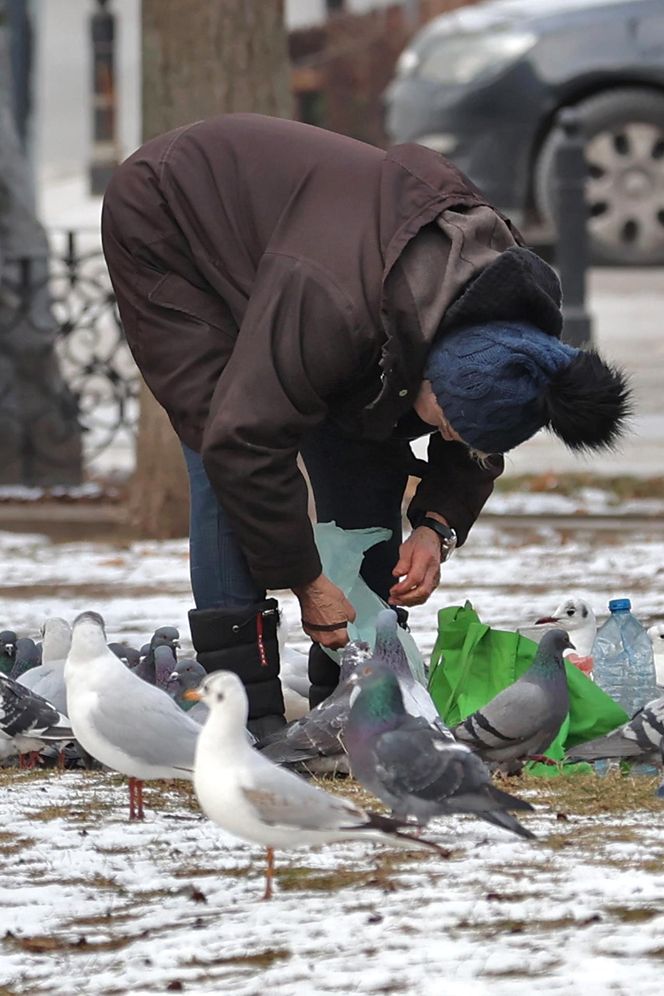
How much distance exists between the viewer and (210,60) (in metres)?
9.34

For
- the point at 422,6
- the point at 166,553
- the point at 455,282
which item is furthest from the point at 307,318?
the point at 422,6

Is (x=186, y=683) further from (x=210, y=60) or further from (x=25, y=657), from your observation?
(x=210, y=60)

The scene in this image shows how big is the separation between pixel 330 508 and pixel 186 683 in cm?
58

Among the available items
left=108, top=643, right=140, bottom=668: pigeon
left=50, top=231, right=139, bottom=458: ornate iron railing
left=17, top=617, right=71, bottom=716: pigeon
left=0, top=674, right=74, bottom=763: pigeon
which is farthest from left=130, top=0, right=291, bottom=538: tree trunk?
left=0, top=674, right=74, bottom=763: pigeon

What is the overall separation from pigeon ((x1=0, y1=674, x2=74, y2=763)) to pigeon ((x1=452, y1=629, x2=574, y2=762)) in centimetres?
97

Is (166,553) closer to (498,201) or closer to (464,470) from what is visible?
(464,470)

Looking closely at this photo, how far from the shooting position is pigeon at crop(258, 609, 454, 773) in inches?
200

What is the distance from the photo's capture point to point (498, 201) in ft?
51.1

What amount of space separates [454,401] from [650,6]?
1167 centimetres

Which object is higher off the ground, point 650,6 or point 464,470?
point 650,6

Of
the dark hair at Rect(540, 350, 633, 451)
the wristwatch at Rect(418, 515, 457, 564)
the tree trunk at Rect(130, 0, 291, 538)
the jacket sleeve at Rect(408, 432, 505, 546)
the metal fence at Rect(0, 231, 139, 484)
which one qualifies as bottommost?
the metal fence at Rect(0, 231, 139, 484)

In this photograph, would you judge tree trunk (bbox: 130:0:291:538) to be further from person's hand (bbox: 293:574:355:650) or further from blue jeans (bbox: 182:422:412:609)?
person's hand (bbox: 293:574:355:650)

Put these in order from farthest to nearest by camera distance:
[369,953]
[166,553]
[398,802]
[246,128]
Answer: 1. [166,553]
2. [246,128]
3. [398,802]
4. [369,953]

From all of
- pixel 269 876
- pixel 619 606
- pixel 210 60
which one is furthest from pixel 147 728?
pixel 210 60
